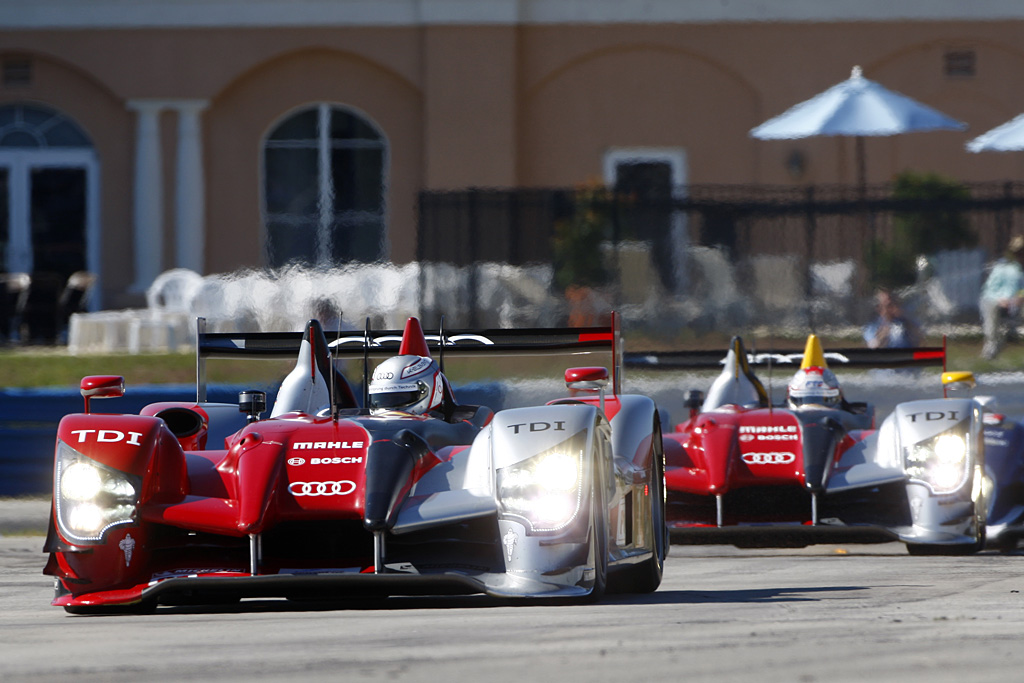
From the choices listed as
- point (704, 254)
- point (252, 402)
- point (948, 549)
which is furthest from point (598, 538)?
point (704, 254)

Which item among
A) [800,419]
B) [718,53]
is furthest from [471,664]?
[718,53]

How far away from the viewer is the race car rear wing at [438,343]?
8.20 meters

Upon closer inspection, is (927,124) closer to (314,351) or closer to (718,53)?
(718,53)

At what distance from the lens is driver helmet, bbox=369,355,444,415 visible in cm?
727

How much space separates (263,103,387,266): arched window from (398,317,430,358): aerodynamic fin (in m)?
15.8

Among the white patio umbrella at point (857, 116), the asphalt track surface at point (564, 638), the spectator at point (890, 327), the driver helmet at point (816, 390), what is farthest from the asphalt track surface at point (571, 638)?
the white patio umbrella at point (857, 116)

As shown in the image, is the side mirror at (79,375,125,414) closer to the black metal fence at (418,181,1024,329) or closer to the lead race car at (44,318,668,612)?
the lead race car at (44,318,668,612)

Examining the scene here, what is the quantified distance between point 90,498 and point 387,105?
18235mm

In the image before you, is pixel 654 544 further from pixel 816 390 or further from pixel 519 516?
pixel 816 390

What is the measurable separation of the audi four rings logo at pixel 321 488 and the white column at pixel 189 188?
1823cm

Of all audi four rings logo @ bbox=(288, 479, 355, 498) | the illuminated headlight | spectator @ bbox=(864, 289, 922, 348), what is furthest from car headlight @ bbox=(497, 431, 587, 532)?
spectator @ bbox=(864, 289, 922, 348)

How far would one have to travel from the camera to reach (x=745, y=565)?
8430 millimetres

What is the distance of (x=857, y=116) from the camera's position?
17906 mm

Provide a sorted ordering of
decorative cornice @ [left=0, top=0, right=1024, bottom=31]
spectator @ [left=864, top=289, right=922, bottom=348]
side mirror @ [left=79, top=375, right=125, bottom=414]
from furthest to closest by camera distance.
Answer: decorative cornice @ [left=0, top=0, right=1024, bottom=31], spectator @ [left=864, top=289, right=922, bottom=348], side mirror @ [left=79, top=375, right=125, bottom=414]
